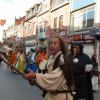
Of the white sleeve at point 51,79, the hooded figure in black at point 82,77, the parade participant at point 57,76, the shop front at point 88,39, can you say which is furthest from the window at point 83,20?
the white sleeve at point 51,79

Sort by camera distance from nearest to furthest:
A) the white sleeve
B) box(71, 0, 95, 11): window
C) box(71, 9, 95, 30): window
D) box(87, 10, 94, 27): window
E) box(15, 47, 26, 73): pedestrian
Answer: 1. the white sleeve
2. box(15, 47, 26, 73): pedestrian
3. box(87, 10, 94, 27): window
4. box(71, 9, 95, 30): window
5. box(71, 0, 95, 11): window

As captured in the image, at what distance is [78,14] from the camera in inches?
1438

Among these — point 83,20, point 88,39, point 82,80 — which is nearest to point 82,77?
point 82,80

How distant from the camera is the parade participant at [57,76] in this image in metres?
4.90

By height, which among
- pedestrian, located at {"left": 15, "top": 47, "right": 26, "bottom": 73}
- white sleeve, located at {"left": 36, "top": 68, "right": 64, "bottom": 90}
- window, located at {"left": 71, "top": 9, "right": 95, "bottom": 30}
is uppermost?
window, located at {"left": 71, "top": 9, "right": 95, "bottom": 30}

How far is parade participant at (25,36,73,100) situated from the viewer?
193 inches

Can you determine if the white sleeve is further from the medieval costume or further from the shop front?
the shop front

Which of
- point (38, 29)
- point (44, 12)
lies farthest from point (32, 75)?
point (38, 29)

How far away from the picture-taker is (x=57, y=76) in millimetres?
4898

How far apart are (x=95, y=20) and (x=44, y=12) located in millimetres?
21282

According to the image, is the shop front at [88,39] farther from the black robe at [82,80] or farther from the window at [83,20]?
the black robe at [82,80]

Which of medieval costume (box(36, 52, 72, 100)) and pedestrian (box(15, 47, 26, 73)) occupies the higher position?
medieval costume (box(36, 52, 72, 100))

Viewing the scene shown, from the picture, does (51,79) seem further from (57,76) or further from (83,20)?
(83,20)

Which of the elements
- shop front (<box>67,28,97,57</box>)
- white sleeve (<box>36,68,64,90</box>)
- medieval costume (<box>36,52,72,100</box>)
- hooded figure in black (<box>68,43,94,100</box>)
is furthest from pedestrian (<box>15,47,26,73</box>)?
white sleeve (<box>36,68,64,90</box>)
